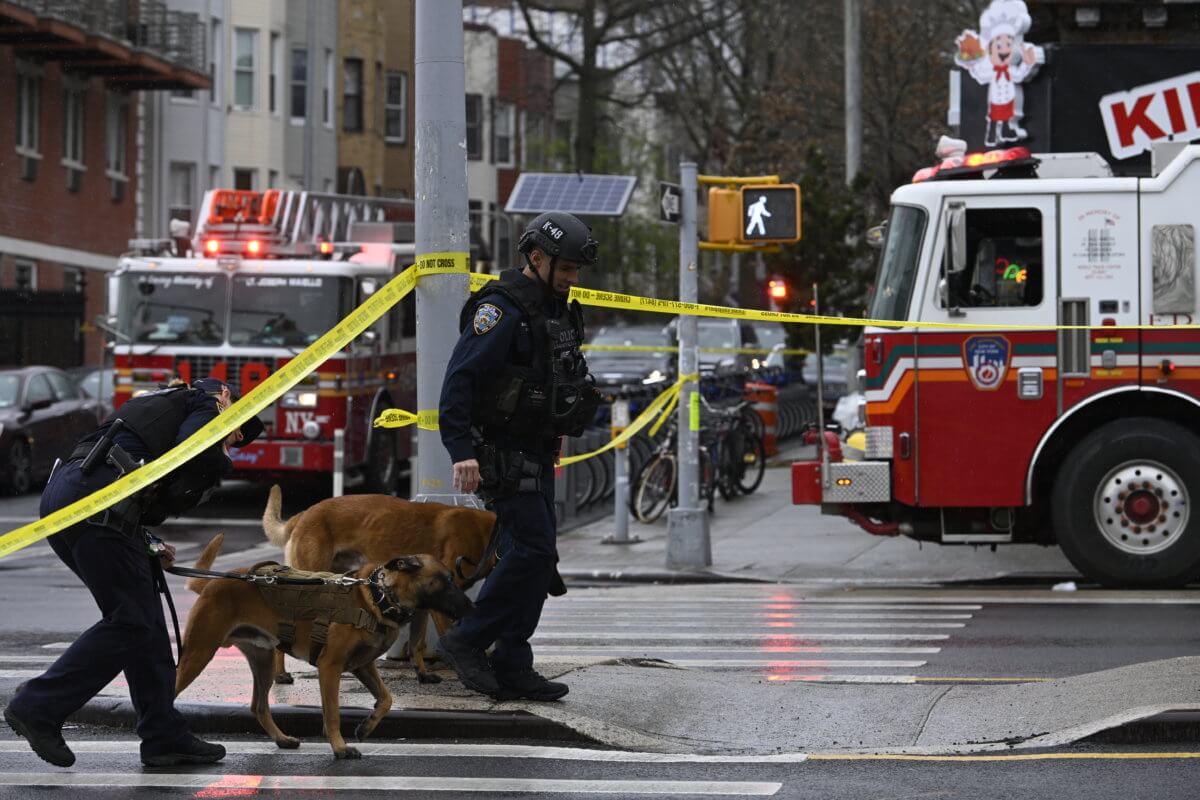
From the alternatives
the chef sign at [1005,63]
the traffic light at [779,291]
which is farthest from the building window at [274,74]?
the chef sign at [1005,63]

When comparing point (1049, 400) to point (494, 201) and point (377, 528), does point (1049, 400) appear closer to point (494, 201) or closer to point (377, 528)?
point (377, 528)

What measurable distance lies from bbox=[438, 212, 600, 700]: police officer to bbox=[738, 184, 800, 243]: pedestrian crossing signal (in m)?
7.50

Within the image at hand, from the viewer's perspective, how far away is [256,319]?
20859 millimetres

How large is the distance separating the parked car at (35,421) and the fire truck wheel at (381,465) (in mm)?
4542

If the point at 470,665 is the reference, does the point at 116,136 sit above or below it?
above

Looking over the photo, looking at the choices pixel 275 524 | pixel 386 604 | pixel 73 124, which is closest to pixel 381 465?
pixel 275 524

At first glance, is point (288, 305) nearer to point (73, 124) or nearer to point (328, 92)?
point (73, 124)

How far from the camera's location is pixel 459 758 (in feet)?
24.8

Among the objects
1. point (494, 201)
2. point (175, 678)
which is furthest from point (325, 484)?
point (494, 201)

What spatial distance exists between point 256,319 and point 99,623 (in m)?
13.9

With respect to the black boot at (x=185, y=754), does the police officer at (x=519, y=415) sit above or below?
above

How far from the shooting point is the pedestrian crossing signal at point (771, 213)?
1562cm

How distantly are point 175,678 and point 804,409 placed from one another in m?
26.5

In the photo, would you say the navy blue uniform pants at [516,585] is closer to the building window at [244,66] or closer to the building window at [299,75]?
the building window at [244,66]
